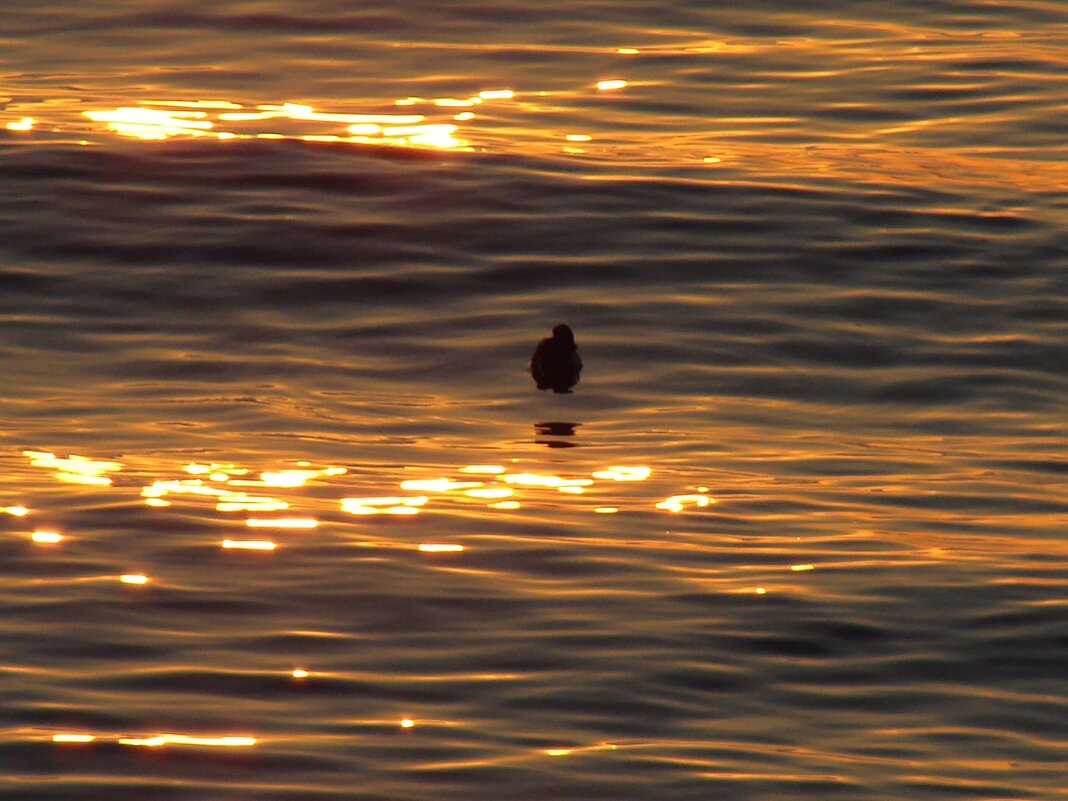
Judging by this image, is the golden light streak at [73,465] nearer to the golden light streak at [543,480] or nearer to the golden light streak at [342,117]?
the golden light streak at [543,480]

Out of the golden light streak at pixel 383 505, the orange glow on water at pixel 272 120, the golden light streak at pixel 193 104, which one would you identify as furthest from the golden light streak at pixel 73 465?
the golden light streak at pixel 193 104

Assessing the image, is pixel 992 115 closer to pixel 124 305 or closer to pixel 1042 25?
pixel 1042 25

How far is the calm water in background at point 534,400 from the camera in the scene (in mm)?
10586

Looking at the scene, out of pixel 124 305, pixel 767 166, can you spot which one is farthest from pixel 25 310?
pixel 767 166

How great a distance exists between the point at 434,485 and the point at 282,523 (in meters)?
1.44

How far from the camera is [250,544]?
13414 millimetres

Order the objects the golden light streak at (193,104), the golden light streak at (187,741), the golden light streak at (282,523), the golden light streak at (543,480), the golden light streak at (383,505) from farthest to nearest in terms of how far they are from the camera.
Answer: the golden light streak at (193,104) < the golden light streak at (543,480) < the golden light streak at (383,505) < the golden light streak at (282,523) < the golden light streak at (187,741)

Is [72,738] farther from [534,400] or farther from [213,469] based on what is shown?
[534,400]

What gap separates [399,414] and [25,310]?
4461 millimetres

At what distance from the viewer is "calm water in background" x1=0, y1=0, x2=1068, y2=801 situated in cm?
1059

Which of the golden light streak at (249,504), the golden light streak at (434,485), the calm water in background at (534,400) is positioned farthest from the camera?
the golden light streak at (434,485)

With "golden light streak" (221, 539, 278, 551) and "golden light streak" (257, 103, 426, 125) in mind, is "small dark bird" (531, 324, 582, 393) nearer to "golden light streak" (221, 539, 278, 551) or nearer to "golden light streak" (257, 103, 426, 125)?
"golden light streak" (221, 539, 278, 551)

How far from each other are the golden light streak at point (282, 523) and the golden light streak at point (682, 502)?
228cm

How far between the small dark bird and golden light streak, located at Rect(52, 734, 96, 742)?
793 centimetres
